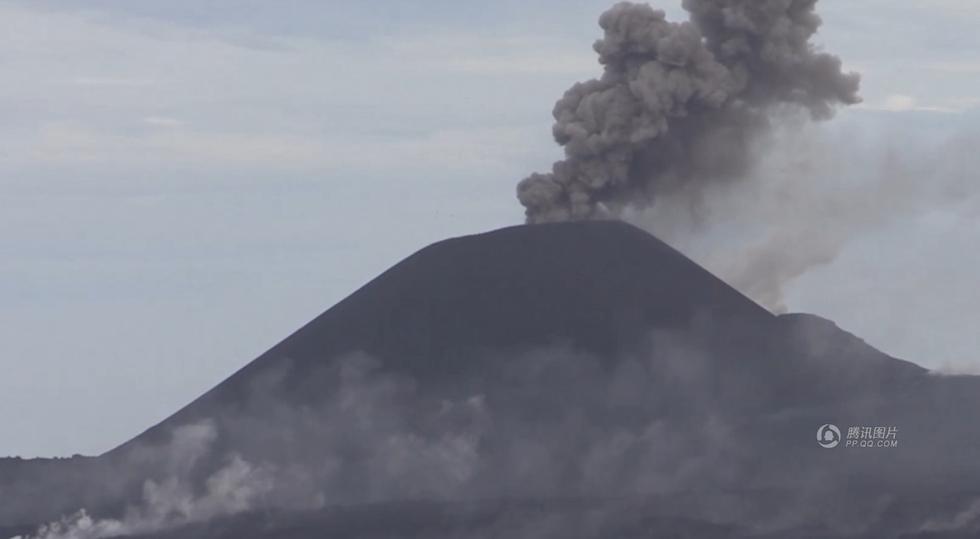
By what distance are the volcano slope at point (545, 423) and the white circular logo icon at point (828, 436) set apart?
1.33ft

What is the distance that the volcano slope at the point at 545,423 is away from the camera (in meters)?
96.2

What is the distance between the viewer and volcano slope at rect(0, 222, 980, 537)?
96.2 metres

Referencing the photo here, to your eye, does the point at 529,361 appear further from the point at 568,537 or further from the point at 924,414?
the point at 924,414

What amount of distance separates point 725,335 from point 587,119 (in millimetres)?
16675

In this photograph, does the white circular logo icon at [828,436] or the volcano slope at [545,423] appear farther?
the white circular logo icon at [828,436]

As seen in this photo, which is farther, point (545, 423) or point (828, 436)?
point (545, 423)

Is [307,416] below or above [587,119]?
below

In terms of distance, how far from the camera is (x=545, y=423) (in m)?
103

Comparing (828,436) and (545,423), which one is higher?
(545,423)

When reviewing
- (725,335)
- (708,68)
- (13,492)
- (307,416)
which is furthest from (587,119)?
(13,492)

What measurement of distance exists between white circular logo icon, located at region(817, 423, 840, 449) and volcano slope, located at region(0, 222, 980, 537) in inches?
15.9

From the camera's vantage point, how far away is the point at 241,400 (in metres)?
106

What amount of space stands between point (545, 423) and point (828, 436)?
14.7 m

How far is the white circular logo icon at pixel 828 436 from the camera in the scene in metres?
99.0
